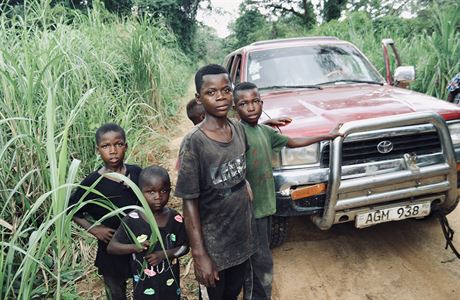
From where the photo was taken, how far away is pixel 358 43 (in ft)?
28.9

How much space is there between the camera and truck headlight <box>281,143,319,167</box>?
254 centimetres

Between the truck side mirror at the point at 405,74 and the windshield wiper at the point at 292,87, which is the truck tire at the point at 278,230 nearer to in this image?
the windshield wiper at the point at 292,87

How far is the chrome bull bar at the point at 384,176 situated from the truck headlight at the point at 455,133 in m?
0.28

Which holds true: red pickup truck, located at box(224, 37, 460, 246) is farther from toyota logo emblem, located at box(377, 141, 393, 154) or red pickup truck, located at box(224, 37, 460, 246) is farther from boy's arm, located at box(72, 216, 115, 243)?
boy's arm, located at box(72, 216, 115, 243)

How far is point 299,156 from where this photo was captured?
8.38 ft

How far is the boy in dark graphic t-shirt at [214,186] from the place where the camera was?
1.66 metres

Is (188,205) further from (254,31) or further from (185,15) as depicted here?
(254,31)

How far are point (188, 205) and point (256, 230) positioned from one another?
0.54 metres

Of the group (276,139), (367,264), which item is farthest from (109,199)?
(367,264)

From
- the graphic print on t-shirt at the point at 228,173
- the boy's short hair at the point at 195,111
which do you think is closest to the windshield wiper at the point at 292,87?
the boy's short hair at the point at 195,111

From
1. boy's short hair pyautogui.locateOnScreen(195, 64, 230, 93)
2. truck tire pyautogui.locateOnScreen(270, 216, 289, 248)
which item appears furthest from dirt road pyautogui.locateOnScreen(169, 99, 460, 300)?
boy's short hair pyautogui.locateOnScreen(195, 64, 230, 93)

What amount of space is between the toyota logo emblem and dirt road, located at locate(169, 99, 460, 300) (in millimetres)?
942

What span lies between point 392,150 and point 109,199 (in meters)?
1.92

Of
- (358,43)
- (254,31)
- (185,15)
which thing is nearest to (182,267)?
(358,43)
